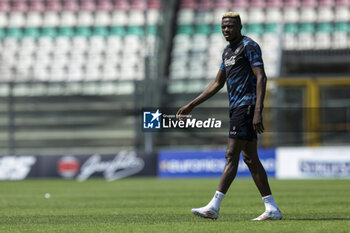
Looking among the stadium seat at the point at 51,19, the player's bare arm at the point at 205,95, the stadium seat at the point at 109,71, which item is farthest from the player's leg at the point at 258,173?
the stadium seat at the point at 51,19

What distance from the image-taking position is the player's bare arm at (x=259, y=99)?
6.26 meters

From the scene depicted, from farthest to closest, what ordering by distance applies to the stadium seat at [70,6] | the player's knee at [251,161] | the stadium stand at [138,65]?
the stadium seat at [70,6]
the stadium stand at [138,65]
the player's knee at [251,161]

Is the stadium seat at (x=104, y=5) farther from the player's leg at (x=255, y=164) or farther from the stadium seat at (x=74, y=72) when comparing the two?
the player's leg at (x=255, y=164)

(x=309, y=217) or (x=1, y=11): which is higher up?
(x=1, y=11)

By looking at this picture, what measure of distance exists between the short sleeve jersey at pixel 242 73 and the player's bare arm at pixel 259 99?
146mm

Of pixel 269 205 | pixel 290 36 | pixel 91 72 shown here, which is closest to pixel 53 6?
pixel 91 72

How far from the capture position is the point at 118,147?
20891mm

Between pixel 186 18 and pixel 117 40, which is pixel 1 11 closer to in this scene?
pixel 117 40

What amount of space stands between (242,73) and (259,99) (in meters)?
0.39

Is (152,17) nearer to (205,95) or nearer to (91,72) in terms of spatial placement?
(91,72)

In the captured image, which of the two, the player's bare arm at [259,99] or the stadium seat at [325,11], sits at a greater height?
the stadium seat at [325,11]

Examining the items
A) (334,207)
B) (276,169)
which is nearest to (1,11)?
(276,169)

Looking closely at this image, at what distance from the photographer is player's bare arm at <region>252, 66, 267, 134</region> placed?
20.5 feet

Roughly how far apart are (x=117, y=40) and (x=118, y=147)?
6203 millimetres
